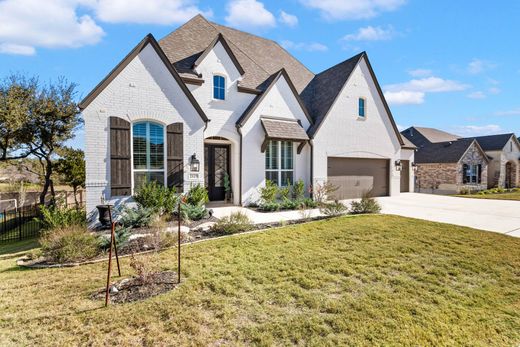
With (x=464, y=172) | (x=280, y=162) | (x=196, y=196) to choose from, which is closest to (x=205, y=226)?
(x=196, y=196)

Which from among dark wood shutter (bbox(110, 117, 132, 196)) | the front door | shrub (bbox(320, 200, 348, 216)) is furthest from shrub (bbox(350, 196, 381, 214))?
dark wood shutter (bbox(110, 117, 132, 196))

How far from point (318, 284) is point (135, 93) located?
842cm

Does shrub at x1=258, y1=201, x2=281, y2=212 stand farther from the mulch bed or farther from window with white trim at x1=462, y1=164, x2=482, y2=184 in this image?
window with white trim at x1=462, y1=164, x2=482, y2=184

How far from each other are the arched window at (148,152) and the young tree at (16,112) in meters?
5.20

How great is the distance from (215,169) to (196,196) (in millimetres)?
2744

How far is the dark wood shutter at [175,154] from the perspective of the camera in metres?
9.20

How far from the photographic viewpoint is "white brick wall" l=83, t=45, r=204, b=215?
806cm

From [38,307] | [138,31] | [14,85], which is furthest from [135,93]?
[38,307]

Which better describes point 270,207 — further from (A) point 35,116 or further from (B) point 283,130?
(A) point 35,116

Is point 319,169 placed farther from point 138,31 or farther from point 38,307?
point 38,307

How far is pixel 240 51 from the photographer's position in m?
14.1

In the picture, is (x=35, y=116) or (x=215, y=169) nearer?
(x=35, y=116)

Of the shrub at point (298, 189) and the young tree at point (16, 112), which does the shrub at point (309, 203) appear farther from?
the young tree at point (16, 112)

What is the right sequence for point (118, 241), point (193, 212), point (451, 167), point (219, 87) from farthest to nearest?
point (451, 167) → point (219, 87) → point (193, 212) → point (118, 241)
